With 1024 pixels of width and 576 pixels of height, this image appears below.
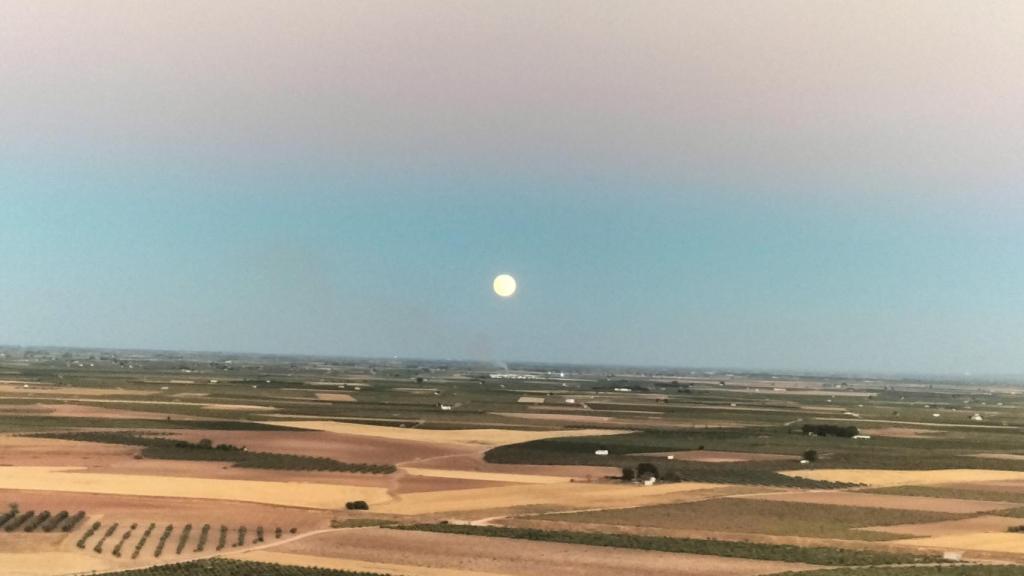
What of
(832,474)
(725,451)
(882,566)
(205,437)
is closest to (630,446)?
(725,451)

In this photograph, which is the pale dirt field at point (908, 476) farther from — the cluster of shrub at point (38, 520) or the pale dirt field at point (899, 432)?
the cluster of shrub at point (38, 520)

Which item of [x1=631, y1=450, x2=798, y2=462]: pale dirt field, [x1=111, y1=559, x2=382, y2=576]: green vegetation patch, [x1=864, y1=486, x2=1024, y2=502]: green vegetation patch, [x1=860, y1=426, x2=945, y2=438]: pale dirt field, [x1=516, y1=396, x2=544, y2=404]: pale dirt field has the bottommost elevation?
[x1=860, y1=426, x2=945, y2=438]: pale dirt field

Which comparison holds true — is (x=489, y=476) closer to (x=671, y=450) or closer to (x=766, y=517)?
(x=766, y=517)

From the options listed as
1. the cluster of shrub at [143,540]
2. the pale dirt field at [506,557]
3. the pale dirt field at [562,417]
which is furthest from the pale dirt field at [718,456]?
the cluster of shrub at [143,540]

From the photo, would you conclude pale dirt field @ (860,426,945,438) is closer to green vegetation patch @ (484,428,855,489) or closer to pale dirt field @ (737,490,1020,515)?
green vegetation patch @ (484,428,855,489)

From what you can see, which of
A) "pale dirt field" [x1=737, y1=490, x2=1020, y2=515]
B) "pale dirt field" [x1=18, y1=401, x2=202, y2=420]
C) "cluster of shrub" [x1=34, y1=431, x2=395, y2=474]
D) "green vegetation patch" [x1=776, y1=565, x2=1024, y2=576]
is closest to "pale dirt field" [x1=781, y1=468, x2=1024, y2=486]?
"pale dirt field" [x1=737, y1=490, x2=1020, y2=515]

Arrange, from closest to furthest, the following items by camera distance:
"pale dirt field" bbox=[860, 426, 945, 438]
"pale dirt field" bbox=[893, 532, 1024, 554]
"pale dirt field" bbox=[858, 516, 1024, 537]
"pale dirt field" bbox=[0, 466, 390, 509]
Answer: "pale dirt field" bbox=[893, 532, 1024, 554], "pale dirt field" bbox=[858, 516, 1024, 537], "pale dirt field" bbox=[0, 466, 390, 509], "pale dirt field" bbox=[860, 426, 945, 438]
